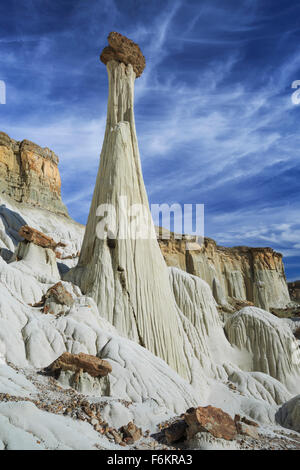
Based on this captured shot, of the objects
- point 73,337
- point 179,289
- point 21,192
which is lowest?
point 73,337

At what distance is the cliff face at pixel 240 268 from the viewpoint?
42.2m

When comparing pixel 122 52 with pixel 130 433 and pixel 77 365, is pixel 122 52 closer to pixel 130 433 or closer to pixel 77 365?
pixel 77 365

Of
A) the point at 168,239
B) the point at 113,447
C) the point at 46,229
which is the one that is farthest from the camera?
the point at 168,239

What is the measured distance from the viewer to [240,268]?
4812 cm

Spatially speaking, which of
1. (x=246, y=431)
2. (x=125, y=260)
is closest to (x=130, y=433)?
(x=246, y=431)

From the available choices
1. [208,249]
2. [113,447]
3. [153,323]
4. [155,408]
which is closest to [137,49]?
[153,323]

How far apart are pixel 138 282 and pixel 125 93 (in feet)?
30.7

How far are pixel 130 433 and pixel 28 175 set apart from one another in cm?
3119

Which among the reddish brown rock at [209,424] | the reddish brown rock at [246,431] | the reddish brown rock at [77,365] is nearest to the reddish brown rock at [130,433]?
the reddish brown rock at [209,424]

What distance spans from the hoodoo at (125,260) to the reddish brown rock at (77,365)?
15.1ft

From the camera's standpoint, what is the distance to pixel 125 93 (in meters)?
18.1

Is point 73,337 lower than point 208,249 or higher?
lower

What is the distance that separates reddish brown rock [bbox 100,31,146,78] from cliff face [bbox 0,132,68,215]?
16.9 metres

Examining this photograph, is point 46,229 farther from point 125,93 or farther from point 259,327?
point 259,327
